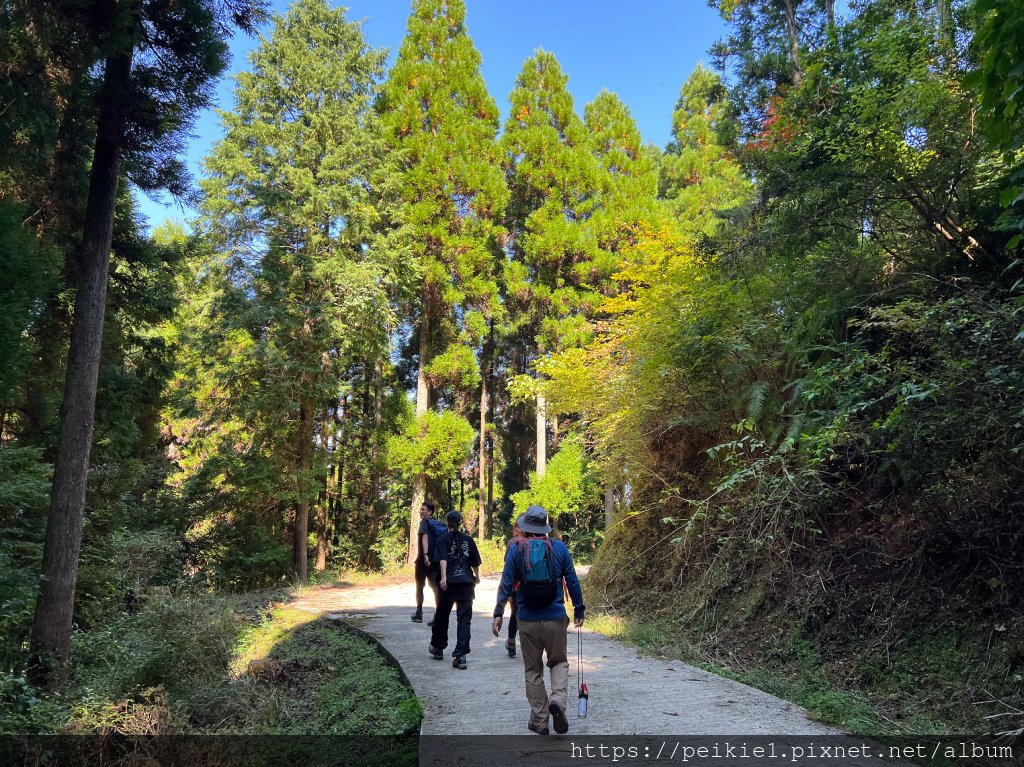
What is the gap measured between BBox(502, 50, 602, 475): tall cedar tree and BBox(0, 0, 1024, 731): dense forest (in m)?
5.15

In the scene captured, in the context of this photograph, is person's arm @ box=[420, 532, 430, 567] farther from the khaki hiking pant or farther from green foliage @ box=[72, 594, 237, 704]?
the khaki hiking pant

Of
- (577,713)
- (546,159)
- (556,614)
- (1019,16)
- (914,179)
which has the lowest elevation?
(577,713)

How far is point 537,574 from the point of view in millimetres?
4812

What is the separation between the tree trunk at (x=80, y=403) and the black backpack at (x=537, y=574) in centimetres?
473

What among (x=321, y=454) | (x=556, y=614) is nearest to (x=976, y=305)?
(x=556, y=614)

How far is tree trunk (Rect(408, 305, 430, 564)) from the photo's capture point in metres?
21.8

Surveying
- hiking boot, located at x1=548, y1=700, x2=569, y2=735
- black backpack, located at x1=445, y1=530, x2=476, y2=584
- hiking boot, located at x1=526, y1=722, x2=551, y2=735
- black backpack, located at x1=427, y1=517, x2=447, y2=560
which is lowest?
hiking boot, located at x1=526, y1=722, x2=551, y2=735

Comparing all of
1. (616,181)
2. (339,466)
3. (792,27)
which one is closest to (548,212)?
(616,181)

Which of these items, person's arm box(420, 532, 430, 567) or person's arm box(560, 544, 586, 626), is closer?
person's arm box(560, 544, 586, 626)

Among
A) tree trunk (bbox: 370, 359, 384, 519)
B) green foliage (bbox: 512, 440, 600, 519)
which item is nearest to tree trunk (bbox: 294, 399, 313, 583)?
tree trunk (bbox: 370, 359, 384, 519)

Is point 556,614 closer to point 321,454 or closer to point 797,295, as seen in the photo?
point 797,295

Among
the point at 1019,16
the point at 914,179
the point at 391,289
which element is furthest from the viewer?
the point at 391,289

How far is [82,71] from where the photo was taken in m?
6.77

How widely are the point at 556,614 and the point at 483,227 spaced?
797 inches
